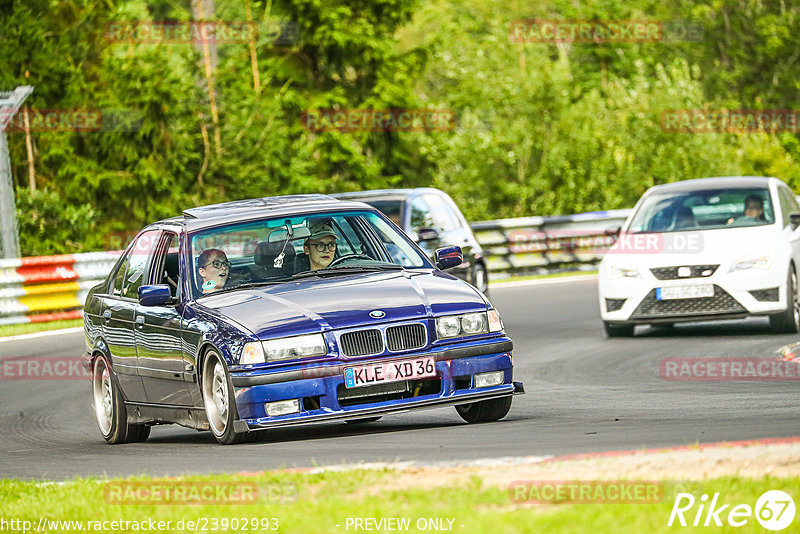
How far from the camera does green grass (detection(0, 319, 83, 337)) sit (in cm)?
1969

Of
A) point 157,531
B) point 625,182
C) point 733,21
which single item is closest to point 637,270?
point 157,531

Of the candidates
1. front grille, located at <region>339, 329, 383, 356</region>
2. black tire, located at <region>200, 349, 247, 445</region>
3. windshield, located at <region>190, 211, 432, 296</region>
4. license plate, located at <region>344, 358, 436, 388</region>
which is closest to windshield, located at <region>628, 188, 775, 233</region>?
windshield, located at <region>190, 211, 432, 296</region>

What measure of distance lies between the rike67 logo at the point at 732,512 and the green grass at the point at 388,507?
0.03 metres

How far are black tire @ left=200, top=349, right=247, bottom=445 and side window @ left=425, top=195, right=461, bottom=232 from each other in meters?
9.19

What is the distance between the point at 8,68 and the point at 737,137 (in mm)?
22615

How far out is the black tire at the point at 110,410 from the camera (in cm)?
1075

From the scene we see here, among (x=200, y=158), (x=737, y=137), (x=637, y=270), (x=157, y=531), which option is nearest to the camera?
(x=157, y=531)

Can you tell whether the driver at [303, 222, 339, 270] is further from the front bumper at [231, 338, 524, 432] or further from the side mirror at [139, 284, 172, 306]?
the front bumper at [231, 338, 524, 432]

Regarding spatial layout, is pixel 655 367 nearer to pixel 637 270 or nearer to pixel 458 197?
pixel 637 270

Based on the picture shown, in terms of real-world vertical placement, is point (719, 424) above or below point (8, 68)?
below

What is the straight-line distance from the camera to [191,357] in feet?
31.1

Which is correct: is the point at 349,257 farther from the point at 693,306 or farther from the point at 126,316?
the point at 693,306

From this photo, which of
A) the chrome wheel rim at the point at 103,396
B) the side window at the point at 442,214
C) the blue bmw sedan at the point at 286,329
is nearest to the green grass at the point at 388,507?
the blue bmw sedan at the point at 286,329

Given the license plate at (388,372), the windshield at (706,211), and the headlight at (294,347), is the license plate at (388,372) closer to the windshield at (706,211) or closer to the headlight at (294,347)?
the headlight at (294,347)
